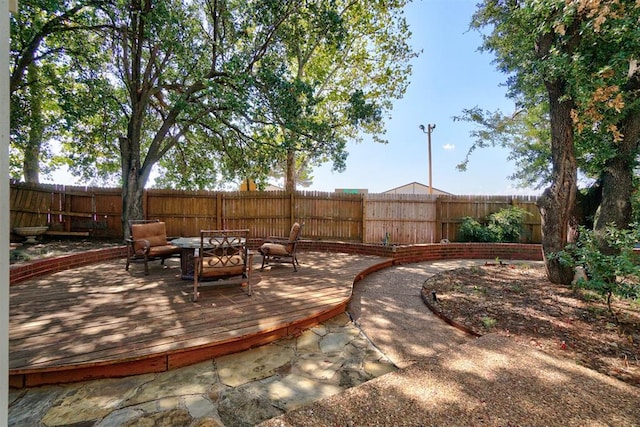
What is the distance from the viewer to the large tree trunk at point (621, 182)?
190 inches

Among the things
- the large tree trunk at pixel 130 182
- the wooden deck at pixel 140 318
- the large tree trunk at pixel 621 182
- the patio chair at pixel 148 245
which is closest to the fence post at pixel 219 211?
the large tree trunk at pixel 130 182

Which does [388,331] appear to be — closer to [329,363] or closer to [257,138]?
[329,363]

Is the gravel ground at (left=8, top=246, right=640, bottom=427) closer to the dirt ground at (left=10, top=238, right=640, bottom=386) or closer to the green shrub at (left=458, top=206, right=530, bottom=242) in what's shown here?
the dirt ground at (left=10, top=238, right=640, bottom=386)

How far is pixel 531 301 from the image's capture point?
156 inches

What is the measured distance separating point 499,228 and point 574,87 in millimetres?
4890

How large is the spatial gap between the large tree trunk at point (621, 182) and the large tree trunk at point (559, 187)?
75 centimetres

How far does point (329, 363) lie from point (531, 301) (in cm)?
353

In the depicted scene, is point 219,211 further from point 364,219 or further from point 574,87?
point 574,87

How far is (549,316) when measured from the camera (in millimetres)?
3416

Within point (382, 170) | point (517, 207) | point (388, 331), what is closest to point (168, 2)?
point (388, 331)

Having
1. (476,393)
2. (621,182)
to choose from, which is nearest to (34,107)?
(476,393)

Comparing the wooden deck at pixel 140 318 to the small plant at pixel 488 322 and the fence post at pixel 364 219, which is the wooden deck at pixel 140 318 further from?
the fence post at pixel 364 219

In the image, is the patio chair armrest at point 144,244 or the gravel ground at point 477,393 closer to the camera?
the gravel ground at point 477,393

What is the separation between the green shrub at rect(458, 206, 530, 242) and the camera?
311 inches
